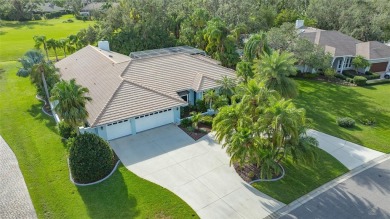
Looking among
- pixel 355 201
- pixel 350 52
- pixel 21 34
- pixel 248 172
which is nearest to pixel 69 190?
pixel 248 172

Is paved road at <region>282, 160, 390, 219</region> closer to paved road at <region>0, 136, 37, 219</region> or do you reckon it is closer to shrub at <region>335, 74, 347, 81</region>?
paved road at <region>0, 136, 37, 219</region>

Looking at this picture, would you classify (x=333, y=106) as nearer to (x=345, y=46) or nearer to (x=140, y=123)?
(x=345, y=46)

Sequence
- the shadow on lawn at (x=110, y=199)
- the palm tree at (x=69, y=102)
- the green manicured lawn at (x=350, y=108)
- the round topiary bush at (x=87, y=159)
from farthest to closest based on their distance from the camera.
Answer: the green manicured lawn at (x=350, y=108) → the round topiary bush at (x=87, y=159) → the palm tree at (x=69, y=102) → the shadow on lawn at (x=110, y=199)

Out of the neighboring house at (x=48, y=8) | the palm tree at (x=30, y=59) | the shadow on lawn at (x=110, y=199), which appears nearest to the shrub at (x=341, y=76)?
the shadow on lawn at (x=110, y=199)

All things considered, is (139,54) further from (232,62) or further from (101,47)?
(232,62)

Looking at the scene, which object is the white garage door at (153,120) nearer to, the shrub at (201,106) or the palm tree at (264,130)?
the shrub at (201,106)

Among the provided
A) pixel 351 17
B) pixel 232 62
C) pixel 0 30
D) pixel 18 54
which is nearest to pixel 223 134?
pixel 232 62

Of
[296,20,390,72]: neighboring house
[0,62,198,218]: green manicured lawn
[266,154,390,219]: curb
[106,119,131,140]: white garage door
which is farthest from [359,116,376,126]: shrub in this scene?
[106,119,131,140]: white garage door
